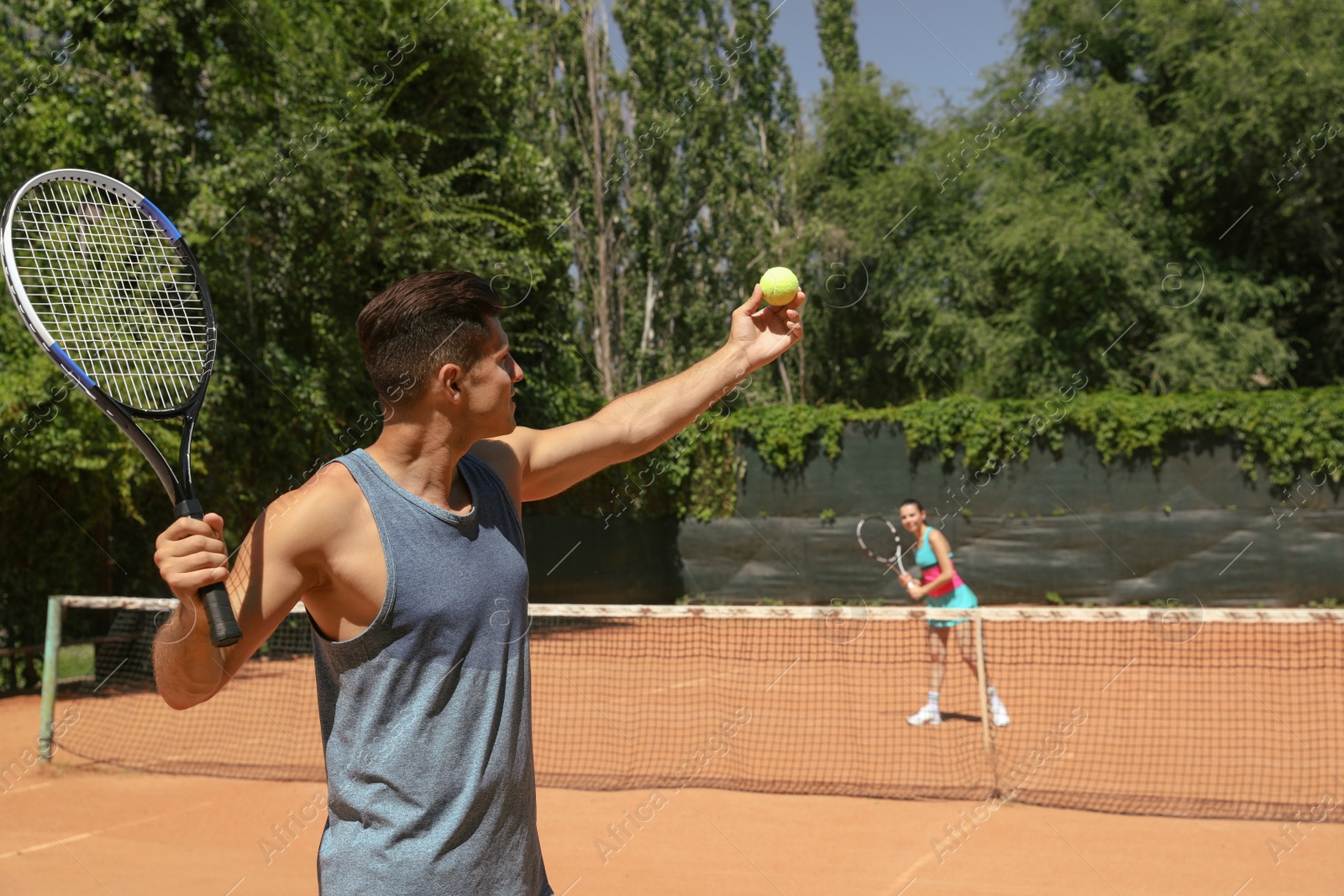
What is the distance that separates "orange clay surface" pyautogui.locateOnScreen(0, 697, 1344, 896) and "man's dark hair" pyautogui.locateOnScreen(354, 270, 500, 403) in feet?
12.3

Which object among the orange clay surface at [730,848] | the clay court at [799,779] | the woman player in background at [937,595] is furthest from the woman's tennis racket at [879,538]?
the orange clay surface at [730,848]

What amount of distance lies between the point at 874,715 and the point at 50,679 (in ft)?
20.2

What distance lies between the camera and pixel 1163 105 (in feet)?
70.2

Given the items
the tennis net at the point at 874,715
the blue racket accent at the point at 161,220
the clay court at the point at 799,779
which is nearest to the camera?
the blue racket accent at the point at 161,220

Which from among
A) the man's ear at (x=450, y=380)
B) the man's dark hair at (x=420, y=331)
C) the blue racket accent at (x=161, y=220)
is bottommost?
the man's ear at (x=450, y=380)

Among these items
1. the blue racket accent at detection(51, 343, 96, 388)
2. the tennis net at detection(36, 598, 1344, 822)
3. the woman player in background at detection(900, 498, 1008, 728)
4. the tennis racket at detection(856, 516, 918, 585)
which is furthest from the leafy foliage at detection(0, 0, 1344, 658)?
the blue racket accent at detection(51, 343, 96, 388)

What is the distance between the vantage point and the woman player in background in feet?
26.2

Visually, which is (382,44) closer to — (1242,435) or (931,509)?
(931,509)

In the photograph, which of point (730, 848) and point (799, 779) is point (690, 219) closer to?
point (799, 779)

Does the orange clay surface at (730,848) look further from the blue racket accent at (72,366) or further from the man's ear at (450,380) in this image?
the man's ear at (450,380)

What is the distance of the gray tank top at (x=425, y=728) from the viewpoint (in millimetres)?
1851

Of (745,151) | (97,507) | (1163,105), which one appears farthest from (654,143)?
(97,507)

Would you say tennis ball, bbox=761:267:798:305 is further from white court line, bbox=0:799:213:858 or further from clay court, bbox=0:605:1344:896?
white court line, bbox=0:799:213:858

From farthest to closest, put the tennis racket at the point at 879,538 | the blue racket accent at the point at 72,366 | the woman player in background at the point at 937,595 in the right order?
the tennis racket at the point at 879,538 < the woman player in background at the point at 937,595 < the blue racket accent at the point at 72,366
